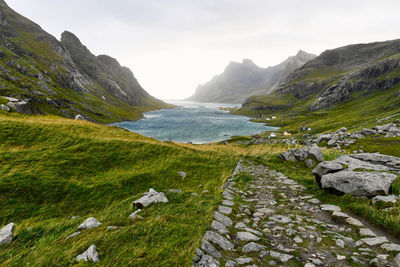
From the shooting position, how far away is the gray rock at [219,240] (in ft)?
16.5

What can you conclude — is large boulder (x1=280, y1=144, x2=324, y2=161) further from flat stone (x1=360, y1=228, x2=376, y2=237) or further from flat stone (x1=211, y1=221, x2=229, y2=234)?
flat stone (x1=211, y1=221, x2=229, y2=234)

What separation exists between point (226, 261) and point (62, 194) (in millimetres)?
11021

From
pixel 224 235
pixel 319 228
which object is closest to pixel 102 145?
pixel 224 235

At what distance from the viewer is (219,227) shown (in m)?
5.99

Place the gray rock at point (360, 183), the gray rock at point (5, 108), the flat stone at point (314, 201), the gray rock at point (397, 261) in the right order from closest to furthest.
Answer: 1. the gray rock at point (397, 261)
2. the gray rock at point (360, 183)
3. the flat stone at point (314, 201)
4. the gray rock at point (5, 108)

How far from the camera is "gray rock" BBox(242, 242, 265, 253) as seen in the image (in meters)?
4.98

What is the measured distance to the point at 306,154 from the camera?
17.5 meters

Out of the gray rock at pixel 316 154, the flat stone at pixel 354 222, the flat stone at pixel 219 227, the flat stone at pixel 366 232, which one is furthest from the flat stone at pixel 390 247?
the gray rock at pixel 316 154

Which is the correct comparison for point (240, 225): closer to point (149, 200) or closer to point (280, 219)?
point (280, 219)

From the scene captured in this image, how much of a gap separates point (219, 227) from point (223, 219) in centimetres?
78

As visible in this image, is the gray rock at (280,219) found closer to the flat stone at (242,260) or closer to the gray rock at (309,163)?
the flat stone at (242,260)

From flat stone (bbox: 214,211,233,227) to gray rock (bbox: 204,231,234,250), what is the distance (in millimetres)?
1110

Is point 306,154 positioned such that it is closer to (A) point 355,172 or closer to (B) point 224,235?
(A) point 355,172

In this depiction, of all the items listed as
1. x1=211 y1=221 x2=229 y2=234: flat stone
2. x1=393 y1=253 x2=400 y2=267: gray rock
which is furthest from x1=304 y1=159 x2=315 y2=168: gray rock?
x1=211 y1=221 x2=229 y2=234: flat stone
